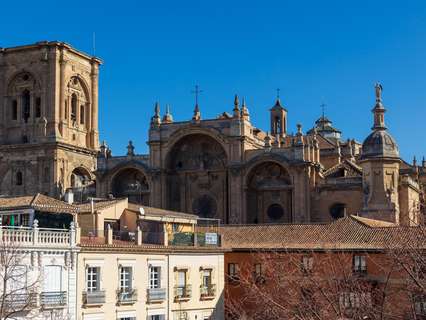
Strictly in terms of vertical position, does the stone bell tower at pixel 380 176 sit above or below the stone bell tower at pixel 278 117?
below

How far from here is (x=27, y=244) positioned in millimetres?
35625

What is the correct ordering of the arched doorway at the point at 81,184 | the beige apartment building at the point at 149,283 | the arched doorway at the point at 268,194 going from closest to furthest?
1. the beige apartment building at the point at 149,283
2. the arched doorway at the point at 268,194
3. the arched doorway at the point at 81,184

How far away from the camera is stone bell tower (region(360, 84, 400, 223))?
64.8m

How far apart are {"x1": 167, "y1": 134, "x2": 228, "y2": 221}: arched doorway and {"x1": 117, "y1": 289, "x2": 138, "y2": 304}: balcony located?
31761 mm

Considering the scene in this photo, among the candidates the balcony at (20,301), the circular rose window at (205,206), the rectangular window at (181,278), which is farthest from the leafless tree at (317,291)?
the circular rose window at (205,206)

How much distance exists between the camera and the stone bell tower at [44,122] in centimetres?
7969

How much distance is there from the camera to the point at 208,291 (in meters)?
46.8

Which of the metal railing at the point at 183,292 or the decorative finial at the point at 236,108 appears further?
the decorative finial at the point at 236,108

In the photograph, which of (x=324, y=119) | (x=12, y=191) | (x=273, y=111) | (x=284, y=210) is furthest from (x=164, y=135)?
(x=324, y=119)

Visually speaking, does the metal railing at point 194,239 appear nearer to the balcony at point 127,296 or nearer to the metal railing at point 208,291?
the metal railing at point 208,291

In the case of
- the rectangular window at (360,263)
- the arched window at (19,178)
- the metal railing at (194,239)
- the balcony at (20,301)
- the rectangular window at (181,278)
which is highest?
the arched window at (19,178)

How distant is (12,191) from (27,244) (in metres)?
47.1

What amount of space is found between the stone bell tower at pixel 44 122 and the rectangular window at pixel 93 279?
3952 centimetres

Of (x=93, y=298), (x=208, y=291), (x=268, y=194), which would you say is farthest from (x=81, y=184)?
(x=93, y=298)
